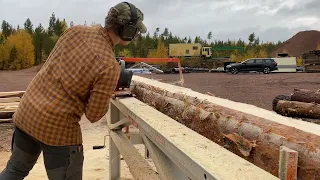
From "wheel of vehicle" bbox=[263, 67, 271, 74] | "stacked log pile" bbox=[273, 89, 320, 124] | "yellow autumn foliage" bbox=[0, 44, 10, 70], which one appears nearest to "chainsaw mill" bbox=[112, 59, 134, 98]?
"stacked log pile" bbox=[273, 89, 320, 124]

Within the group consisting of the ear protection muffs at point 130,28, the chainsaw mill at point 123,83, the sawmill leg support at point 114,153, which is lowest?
the sawmill leg support at point 114,153

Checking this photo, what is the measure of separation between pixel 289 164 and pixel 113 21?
1309mm

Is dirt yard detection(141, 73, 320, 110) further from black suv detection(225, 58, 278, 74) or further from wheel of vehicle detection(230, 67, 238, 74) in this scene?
wheel of vehicle detection(230, 67, 238, 74)

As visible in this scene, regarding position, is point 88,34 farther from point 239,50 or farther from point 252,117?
point 239,50

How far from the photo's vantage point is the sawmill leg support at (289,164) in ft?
4.56

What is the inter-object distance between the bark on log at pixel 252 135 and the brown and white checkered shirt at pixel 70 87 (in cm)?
67

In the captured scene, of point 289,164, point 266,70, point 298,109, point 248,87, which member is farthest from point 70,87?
point 266,70

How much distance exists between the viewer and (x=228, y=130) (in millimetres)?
2070

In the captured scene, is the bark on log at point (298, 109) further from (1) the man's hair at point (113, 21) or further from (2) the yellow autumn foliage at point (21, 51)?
(2) the yellow autumn foliage at point (21, 51)

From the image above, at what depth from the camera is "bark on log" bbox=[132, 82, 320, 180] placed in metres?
1.45

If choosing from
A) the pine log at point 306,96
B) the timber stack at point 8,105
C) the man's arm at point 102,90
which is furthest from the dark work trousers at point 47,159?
the timber stack at point 8,105

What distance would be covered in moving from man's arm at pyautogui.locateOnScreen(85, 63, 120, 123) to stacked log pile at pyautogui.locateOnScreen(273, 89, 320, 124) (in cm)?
234

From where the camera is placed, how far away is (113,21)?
7.18ft

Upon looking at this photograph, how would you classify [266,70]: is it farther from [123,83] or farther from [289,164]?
[289,164]
